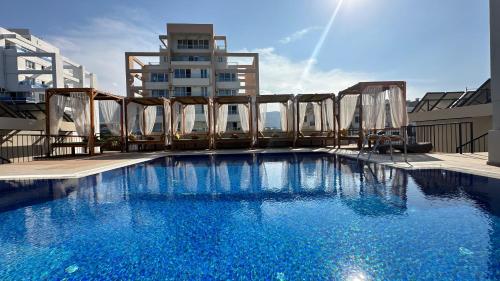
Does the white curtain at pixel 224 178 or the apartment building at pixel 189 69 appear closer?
the white curtain at pixel 224 178

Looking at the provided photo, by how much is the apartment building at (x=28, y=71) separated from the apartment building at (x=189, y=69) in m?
8.35

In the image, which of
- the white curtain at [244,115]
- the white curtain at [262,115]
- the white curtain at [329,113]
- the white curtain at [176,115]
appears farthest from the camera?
the white curtain at [244,115]

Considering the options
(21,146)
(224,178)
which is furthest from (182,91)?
(224,178)

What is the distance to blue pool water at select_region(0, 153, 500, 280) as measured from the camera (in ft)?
7.91

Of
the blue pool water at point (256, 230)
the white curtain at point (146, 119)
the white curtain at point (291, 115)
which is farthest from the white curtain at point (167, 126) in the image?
the blue pool water at point (256, 230)

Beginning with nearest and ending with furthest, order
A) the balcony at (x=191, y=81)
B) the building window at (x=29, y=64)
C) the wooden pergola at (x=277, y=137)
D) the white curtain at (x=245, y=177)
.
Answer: the white curtain at (x=245, y=177) < the wooden pergola at (x=277, y=137) < the balcony at (x=191, y=81) < the building window at (x=29, y=64)

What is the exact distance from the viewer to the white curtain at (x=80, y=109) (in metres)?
12.6

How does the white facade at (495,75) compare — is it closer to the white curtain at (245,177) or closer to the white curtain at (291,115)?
the white curtain at (245,177)

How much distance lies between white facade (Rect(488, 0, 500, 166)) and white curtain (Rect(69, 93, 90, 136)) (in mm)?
15592

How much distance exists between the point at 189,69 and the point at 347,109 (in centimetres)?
2697

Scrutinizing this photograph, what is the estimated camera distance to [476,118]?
46.6ft

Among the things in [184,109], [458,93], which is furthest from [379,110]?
[184,109]

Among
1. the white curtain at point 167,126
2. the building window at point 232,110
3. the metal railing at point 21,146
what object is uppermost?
the building window at point 232,110

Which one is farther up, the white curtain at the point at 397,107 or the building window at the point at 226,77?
the building window at the point at 226,77
